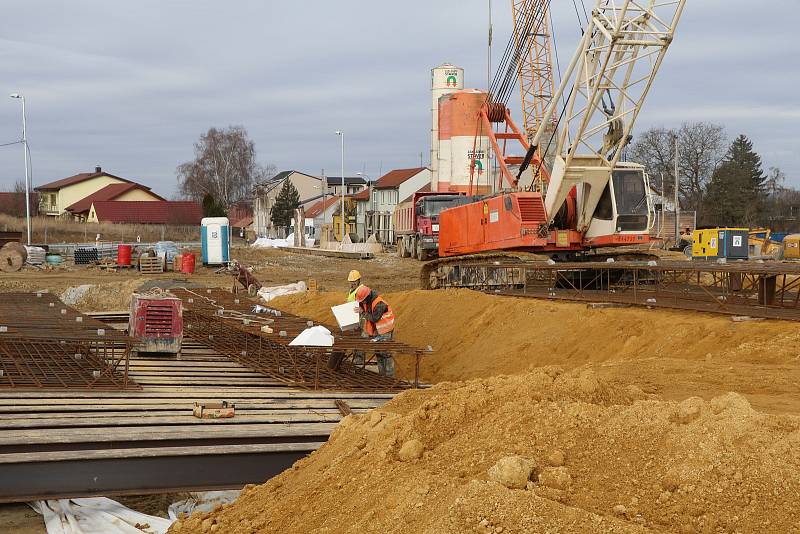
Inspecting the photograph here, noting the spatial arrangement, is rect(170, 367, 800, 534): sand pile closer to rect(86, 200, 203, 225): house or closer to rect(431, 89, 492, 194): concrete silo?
rect(431, 89, 492, 194): concrete silo

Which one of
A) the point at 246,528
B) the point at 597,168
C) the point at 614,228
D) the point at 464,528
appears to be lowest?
the point at 246,528

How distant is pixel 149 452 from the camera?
732 cm

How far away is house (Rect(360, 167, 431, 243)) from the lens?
75500 mm

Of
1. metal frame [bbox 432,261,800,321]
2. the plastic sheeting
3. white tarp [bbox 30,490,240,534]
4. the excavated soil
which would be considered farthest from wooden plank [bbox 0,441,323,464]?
metal frame [bbox 432,261,800,321]

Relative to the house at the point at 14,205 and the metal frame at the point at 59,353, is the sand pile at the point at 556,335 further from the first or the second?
the house at the point at 14,205

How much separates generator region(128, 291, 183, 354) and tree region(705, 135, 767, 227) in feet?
194

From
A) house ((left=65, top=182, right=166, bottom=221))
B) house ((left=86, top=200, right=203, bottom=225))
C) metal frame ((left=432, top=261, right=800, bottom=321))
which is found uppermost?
house ((left=65, top=182, right=166, bottom=221))

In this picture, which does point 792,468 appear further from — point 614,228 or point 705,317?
point 614,228

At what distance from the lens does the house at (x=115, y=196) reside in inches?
3046

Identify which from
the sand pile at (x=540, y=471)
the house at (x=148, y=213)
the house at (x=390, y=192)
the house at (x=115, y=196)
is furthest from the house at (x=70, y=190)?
the sand pile at (x=540, y=471)

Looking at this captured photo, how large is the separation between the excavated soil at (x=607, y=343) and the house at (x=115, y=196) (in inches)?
2387

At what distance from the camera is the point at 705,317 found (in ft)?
47.9

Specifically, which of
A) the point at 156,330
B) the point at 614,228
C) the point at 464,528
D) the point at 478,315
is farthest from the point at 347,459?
the point at 614,228

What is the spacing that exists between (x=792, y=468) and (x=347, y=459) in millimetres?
2853
